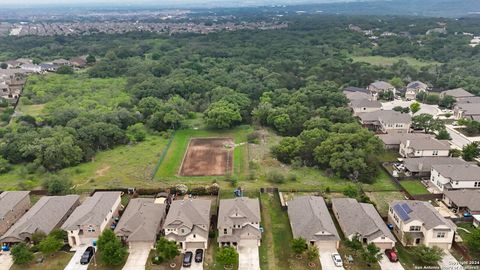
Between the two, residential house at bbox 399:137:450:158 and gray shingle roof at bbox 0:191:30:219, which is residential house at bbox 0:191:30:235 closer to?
gray shingle roof at bbox 0:191:30:219

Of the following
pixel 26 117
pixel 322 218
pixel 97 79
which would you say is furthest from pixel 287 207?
pixel 97 79

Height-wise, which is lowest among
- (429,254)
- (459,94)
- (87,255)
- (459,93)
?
(87,255)

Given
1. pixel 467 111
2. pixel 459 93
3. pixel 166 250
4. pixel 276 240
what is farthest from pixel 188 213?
pixel 459 93

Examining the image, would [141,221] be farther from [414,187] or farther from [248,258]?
[414,187]

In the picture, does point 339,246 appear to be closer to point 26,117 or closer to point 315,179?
point 315,179

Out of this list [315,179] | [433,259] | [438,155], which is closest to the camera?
[433,259]

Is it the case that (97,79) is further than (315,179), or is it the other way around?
(97,79)


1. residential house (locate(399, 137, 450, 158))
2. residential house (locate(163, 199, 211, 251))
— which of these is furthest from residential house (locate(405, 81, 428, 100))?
residential house (locate(163, 199, 211, 251))
